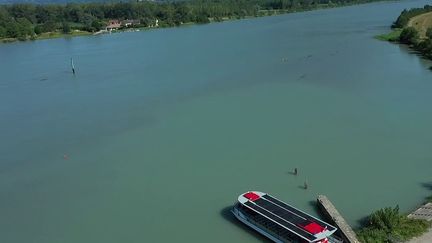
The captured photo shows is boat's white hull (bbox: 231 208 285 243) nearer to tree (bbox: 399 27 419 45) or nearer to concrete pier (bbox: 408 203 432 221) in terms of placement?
concrete pier (bbox: 408 203 432 221)

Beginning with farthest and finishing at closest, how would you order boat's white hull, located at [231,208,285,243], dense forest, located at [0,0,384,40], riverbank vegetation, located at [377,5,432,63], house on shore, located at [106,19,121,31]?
house on shore, located at [106,19,121,31]
dense forest, located at [0,0,384,40]
riverbank vegetation, located at [377,5,432,63]
boat's white hull, located at [231,208,285,243]

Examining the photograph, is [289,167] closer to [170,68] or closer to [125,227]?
[125,227]

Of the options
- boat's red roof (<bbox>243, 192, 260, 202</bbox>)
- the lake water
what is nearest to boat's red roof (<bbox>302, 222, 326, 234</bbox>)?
the lake water

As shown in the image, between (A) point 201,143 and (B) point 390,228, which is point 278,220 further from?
(A) point 201,143

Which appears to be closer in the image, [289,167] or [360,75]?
[289,167]

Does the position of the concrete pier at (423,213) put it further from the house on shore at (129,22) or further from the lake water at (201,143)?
the house on shore at (129,22)

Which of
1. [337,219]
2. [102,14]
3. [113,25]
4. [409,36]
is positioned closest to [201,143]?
[337,219]

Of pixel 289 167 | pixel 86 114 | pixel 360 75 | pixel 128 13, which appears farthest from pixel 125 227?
pixel 128 13
